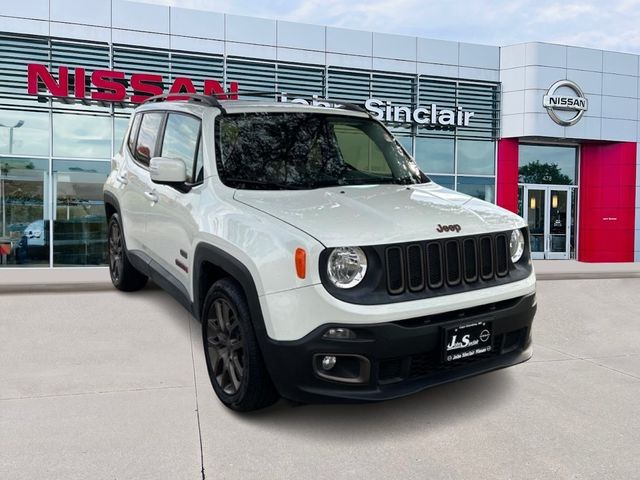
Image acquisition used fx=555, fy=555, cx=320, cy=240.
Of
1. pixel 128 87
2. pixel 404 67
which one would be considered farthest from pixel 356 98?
pixel 128 87

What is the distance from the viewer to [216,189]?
363 cm

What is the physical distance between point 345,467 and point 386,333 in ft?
2.21

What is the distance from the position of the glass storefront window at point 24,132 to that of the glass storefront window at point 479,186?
11.0m

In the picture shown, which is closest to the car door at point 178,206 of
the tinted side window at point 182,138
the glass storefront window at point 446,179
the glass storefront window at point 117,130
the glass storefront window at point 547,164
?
the tinted side window at point 182,138

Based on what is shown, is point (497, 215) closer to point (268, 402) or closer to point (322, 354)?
point (322, 354)

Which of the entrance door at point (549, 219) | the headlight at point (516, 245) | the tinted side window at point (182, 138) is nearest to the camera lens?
the headlight at point (516, 245)

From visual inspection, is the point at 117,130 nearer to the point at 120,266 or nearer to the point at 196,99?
the point at 120,266

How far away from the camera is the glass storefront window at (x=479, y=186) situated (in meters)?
16.1

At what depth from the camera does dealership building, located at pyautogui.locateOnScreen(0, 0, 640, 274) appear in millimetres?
12820

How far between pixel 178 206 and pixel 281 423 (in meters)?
1.82

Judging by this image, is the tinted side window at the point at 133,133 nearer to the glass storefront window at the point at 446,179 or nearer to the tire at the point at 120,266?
the tire at the point at 120,266

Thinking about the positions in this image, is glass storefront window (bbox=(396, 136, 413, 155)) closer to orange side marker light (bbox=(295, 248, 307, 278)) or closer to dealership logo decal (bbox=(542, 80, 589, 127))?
dealership logo decal (bbox=(542, 80, 589, 127))

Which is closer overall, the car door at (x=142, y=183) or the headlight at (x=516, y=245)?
the headlight at (x=516, y=245)

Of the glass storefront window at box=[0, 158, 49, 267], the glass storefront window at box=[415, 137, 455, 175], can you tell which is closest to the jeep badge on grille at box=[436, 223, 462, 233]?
the glass storefront window at box=[0, 158, 49, 267]
